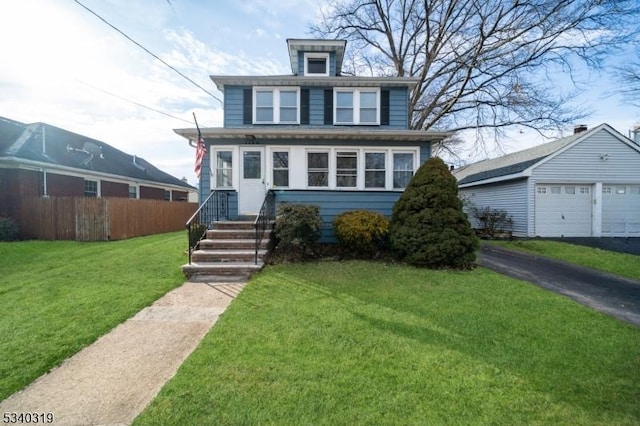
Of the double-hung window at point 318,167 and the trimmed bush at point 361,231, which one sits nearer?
the trimmed bush at point 361,231

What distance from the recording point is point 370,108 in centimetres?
1080

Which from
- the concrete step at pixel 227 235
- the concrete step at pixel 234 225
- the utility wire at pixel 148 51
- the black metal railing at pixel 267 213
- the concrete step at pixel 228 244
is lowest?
→ the concrete step at pixel 228 244

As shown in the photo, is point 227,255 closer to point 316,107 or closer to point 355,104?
point 316,107

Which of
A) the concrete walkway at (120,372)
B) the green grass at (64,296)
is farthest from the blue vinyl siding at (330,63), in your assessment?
the concrete walkway at (120,372)

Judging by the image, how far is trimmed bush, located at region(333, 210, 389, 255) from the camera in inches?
320

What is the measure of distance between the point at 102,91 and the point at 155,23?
34.2 feet

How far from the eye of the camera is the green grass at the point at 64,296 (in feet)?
10.4

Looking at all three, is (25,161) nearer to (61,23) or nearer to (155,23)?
(61,23)

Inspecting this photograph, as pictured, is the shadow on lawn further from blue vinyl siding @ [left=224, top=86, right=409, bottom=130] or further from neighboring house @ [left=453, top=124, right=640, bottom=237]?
neighboring house @ [left=453, top=124, right=640, bottom=237]

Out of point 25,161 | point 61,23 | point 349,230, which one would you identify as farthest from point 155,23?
point 25,161

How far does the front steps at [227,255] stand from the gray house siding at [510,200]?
43.3 ft

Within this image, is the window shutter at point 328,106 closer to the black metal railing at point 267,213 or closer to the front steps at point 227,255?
the black metal railing at point 267,213

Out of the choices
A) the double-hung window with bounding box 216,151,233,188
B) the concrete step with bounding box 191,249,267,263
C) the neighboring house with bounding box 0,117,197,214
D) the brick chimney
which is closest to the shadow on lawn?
the concrete step with bounding box 191,249,267,263

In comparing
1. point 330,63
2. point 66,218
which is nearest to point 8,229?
point 66,218
